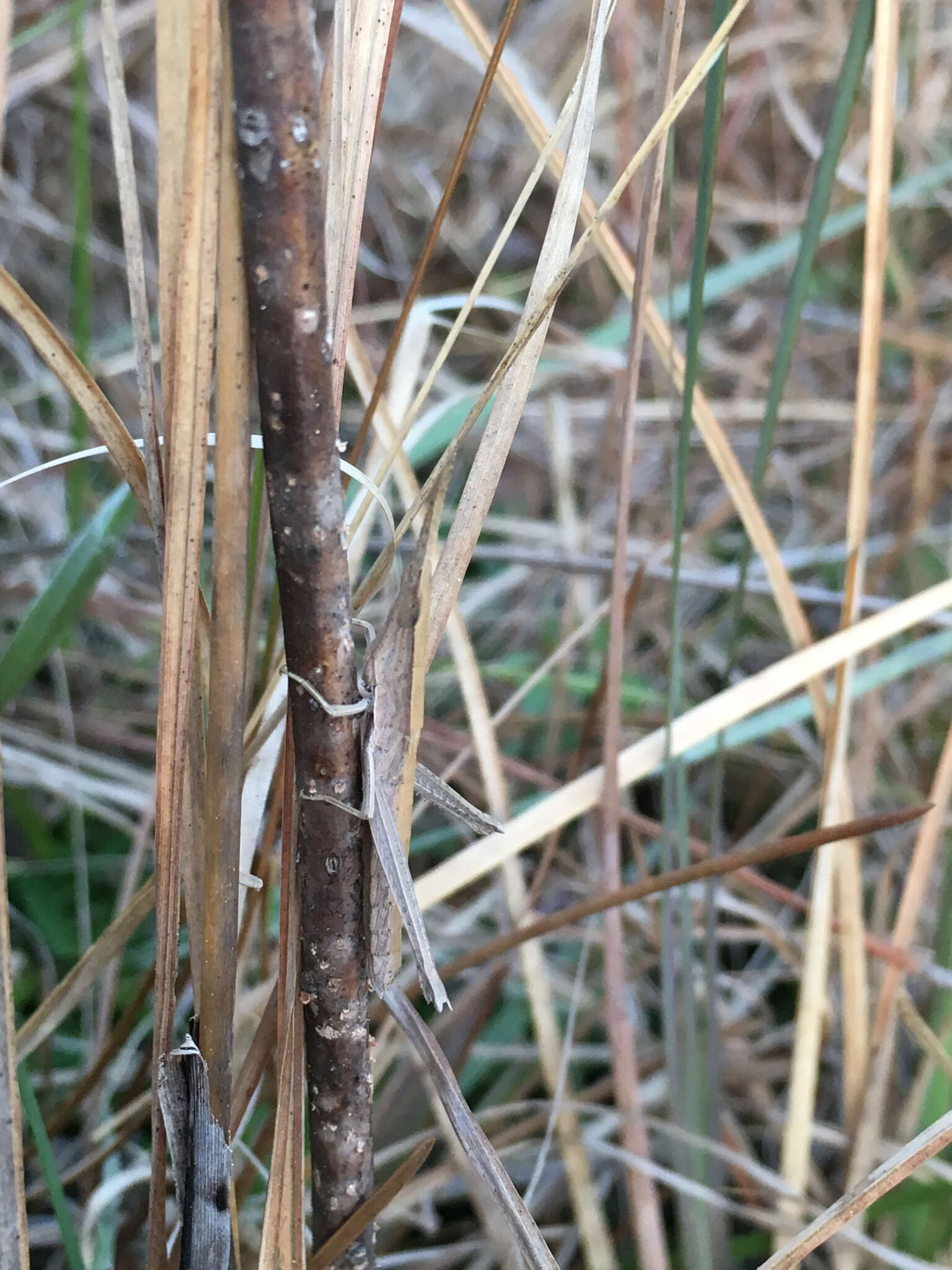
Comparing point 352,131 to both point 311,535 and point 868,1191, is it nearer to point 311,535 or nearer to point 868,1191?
point 311,535

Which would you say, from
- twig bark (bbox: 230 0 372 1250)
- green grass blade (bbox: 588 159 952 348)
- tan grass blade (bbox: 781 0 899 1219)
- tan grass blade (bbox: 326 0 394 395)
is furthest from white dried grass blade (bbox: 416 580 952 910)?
green grass blade (bbox: 588 159 952 348)

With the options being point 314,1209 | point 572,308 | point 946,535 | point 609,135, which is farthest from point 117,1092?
point 609,135

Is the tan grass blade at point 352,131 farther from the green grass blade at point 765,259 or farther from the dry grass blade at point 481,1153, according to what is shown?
the green grass blade at point 765,259

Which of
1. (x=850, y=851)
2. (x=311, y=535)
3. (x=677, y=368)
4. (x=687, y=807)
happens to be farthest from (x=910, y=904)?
(x=311, y=535)

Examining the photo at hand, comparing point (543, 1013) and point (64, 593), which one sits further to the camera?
point (543, 1013)

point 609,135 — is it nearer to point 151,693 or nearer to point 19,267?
point 19,267

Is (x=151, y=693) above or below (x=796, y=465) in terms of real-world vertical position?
below
